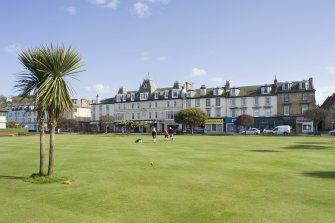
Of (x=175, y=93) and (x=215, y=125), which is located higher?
(x=175, y=93)

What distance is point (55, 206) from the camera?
10.2m

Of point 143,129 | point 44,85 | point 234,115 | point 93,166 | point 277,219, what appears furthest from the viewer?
point 143,129

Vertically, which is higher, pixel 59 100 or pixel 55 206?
pixel 59 100

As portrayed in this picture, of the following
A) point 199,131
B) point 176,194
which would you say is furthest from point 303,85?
point 176,194

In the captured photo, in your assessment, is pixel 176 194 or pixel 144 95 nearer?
pixel 176 194

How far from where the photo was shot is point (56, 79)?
48.4ft

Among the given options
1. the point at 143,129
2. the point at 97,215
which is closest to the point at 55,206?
the point at 97,215

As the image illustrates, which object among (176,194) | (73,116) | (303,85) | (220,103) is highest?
(303,85)

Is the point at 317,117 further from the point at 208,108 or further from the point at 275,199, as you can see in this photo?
the point at 275,199

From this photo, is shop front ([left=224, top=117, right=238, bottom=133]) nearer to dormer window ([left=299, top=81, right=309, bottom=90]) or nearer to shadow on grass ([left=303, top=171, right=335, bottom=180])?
dormer window ([left=299, top=81, right=309, bottom=90])

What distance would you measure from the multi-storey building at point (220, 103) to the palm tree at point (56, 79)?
75.7 meters

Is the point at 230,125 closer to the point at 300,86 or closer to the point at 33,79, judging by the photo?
the point at 300,86

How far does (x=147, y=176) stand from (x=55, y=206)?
5586mm

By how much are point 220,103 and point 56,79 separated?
7856 cm
